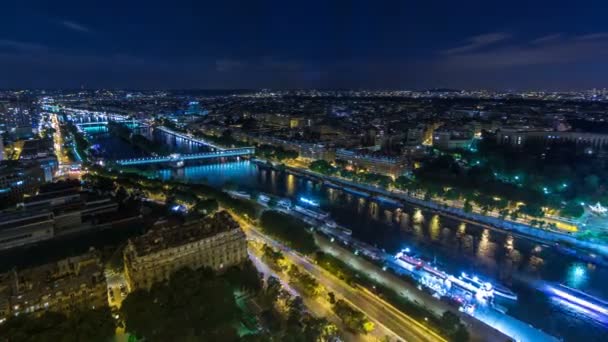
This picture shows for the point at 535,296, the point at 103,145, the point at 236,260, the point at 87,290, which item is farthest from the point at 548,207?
the point at 103,145

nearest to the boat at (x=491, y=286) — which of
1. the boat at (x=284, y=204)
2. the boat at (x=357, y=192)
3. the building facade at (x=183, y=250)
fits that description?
the building facade at (x=183, y=250)

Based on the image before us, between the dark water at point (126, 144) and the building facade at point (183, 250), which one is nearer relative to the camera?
the building facade at point (183, 250)

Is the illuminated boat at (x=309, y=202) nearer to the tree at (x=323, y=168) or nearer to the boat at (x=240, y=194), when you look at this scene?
the boat at (x=240, y=194)

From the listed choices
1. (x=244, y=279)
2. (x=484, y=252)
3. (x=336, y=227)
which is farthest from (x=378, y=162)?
(x=244, y=279)

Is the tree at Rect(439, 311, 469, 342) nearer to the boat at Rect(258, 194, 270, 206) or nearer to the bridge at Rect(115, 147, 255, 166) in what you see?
the boat at Rect(258, 194, 270, 206)

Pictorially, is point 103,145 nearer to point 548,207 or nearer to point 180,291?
point 180,291

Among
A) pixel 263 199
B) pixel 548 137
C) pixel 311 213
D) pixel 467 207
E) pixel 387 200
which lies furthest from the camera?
pixel 548 137

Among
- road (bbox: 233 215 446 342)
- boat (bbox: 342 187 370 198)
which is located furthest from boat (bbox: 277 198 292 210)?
road (bbox: 233 215 446 342)

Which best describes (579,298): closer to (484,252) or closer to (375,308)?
(484,252)
